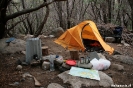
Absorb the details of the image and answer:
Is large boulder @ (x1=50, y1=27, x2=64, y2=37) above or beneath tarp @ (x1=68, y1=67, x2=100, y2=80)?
above

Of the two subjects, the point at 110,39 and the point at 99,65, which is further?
the point at 110,39

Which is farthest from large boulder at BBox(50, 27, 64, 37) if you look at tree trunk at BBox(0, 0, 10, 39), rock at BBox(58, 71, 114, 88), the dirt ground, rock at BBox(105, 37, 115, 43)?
rock at BBox(58, 71, 114, 88)

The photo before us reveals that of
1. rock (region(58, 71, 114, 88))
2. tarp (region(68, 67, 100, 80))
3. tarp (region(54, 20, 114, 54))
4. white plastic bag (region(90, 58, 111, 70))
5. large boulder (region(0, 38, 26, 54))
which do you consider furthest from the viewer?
tarp (region(54, 20, 114, 54))

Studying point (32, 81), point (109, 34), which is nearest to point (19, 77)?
point (32, 81)

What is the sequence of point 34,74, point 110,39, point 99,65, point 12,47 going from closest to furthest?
point 34,74 < point 99,65 < point 12,47 < point 110,39

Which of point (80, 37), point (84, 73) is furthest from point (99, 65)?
point (80, 37)

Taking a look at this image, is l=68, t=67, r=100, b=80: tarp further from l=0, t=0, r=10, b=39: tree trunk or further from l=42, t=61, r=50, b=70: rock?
l=0, t=0, r=10, b=39: tree trunk

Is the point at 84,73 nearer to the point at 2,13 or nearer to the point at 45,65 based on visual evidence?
the point at 45,65

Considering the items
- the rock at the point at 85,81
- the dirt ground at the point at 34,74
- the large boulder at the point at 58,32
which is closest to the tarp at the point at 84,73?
the rock at the point at 85,81

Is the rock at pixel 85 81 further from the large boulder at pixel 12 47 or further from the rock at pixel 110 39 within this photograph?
the rock at pixel 110 39

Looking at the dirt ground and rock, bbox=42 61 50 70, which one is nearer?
the dirt ground

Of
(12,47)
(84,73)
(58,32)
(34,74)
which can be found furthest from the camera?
(58,32)

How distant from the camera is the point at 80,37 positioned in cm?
709

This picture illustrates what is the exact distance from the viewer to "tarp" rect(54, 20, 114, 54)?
7073 millimetres
